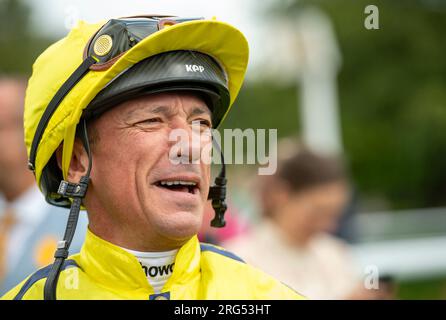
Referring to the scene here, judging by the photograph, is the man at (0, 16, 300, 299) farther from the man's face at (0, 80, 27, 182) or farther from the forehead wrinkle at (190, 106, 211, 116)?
the man's face at (0, 80, 27, 182)

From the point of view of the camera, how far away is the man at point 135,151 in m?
2.98

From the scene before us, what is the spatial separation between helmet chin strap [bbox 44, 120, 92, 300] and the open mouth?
28 centimetres

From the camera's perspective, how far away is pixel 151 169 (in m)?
3.00

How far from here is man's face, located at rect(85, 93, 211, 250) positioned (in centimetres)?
297

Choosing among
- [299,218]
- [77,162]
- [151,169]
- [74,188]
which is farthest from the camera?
[299,218]

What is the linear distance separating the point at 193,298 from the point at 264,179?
3398 millimetres

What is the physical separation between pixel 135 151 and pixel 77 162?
1.06 feet

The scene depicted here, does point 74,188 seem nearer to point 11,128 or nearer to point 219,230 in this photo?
point 11,128

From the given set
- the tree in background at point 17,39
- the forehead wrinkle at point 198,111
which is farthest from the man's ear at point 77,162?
the tree in background at point 17,39

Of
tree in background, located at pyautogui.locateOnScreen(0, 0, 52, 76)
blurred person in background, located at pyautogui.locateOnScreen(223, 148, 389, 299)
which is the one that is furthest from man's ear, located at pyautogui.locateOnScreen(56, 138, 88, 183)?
tree in background, located at pyautogui.locateOnScreen(0, 0, 52, 76)

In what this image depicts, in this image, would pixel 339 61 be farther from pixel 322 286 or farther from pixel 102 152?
pixel 102 152

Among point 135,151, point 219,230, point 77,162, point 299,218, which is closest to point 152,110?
point 135,151

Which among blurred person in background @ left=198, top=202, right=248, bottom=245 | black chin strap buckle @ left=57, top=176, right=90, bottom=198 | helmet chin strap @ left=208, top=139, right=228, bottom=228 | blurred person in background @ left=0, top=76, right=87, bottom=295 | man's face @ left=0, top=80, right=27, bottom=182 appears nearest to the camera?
black chin strap buckle @ left=57, top=176, right=90, bottom=198

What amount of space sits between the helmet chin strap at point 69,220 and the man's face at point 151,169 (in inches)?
2.3
